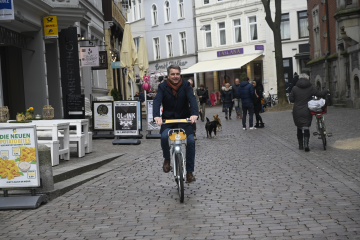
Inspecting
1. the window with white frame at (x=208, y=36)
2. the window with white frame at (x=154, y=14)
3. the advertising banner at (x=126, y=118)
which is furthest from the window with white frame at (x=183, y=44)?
the advertising banner at (x=126, y=118)

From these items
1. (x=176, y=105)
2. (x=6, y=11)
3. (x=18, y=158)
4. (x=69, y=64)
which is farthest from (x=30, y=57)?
(x=176, y=105)

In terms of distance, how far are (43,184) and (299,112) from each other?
6.28 metres

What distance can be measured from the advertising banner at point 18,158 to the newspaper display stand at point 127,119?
320 inches

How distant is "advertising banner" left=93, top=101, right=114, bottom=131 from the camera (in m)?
16.4

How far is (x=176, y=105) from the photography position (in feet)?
24.3

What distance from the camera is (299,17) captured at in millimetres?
42781

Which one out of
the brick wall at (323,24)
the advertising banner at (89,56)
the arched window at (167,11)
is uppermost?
the arched window at (167,11)

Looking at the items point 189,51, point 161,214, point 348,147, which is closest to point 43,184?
point 161,214

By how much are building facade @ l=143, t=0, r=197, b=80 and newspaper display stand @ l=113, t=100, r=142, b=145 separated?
35.6 meters

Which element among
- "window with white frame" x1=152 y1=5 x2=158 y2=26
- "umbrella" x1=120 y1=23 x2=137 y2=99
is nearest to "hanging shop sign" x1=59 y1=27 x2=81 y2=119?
"umbrella" x1=120 y1=23 x2=137 y2=99

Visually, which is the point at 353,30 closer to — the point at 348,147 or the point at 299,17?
the point at 348,147

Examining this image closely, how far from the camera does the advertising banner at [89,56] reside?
1953 cm

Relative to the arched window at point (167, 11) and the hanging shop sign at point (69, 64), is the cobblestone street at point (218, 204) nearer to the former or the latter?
the hanging shop sign at point (69, 64)

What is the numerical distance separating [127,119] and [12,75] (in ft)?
12.7
